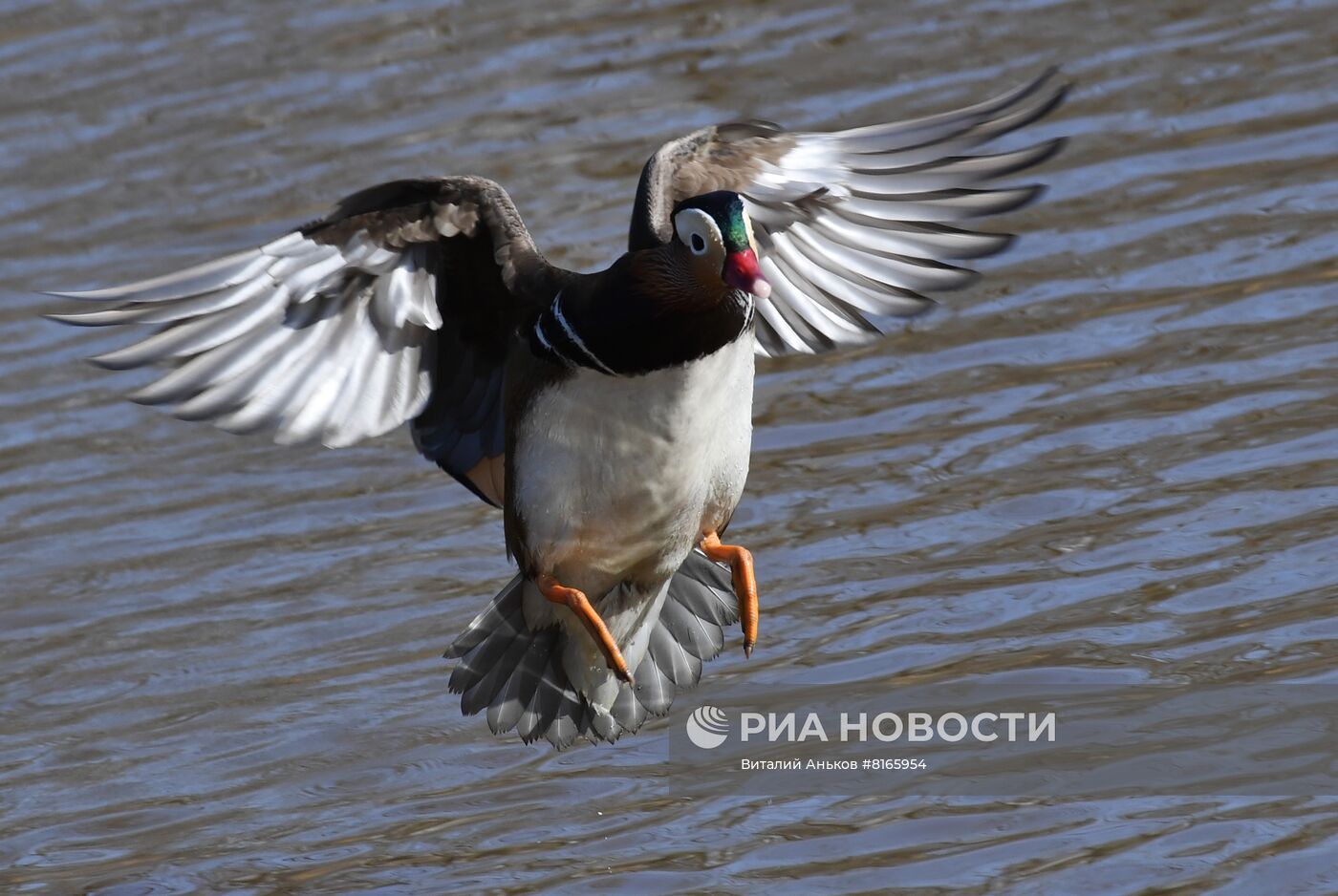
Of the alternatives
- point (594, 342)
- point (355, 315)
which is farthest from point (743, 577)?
point (355, 315)

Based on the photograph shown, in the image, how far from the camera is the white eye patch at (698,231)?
5.00 m

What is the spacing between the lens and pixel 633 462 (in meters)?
5.36

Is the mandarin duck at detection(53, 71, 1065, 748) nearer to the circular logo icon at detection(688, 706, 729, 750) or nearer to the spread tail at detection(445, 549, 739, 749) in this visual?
the spread tail at detection(445, 549, 739, 749)

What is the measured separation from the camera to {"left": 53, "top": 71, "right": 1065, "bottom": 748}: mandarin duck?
5.25m

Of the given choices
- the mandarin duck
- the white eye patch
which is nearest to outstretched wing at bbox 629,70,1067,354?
the mandarin duck

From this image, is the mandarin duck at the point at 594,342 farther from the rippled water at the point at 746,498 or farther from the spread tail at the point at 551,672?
the rippled water at the point at 746,498

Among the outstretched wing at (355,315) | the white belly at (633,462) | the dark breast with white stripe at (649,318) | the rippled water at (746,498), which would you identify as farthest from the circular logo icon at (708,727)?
the dark breast with white stripe at (649,318)

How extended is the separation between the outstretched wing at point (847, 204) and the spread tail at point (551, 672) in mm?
741

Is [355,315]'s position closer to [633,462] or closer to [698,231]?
[633,462]

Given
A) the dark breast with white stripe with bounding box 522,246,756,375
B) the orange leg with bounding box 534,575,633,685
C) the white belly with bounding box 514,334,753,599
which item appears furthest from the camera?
the orange leg with bounding box 534,575,633,685

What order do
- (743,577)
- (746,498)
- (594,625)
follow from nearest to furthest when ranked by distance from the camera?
(594,625) → (743,577) → (746,498)

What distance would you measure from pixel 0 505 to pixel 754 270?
3745 millimetres

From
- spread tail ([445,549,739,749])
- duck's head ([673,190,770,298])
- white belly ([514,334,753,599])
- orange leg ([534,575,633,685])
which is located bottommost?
spread tail ([445,549,739,749])

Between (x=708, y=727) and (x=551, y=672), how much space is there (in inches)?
16.8
